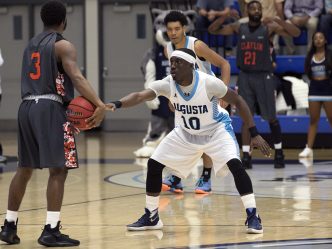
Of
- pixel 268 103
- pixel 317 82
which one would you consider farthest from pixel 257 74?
pixel 317 82

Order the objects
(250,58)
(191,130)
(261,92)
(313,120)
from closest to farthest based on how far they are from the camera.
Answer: (191,130) → (261,92) → (250,58) → (313,120)

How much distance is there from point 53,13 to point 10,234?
1601mm

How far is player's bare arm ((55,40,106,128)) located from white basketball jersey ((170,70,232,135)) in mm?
899

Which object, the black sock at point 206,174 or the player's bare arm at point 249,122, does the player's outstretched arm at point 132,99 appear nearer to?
the player's bare arm at point 249,122

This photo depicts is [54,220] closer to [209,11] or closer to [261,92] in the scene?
[261,92]

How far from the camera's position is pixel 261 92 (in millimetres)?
12219

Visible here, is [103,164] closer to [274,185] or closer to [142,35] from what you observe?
[274,185]

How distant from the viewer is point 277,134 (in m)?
12.1

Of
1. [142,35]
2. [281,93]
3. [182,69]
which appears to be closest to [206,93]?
[182,69]

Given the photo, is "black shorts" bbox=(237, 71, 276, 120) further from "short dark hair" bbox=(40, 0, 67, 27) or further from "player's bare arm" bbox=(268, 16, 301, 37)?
"short dark hair" bbox=(40, 0, 67, 27)

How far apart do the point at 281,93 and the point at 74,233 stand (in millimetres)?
8227

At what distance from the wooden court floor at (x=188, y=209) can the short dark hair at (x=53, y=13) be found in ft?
5.19

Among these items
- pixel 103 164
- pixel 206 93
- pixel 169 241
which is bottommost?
pixel 103 164

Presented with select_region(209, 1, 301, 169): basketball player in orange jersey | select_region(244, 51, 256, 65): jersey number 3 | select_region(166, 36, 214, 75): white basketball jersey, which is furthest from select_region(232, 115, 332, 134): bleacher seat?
select_region(166, 36, 214, 75): white basketball jersey
